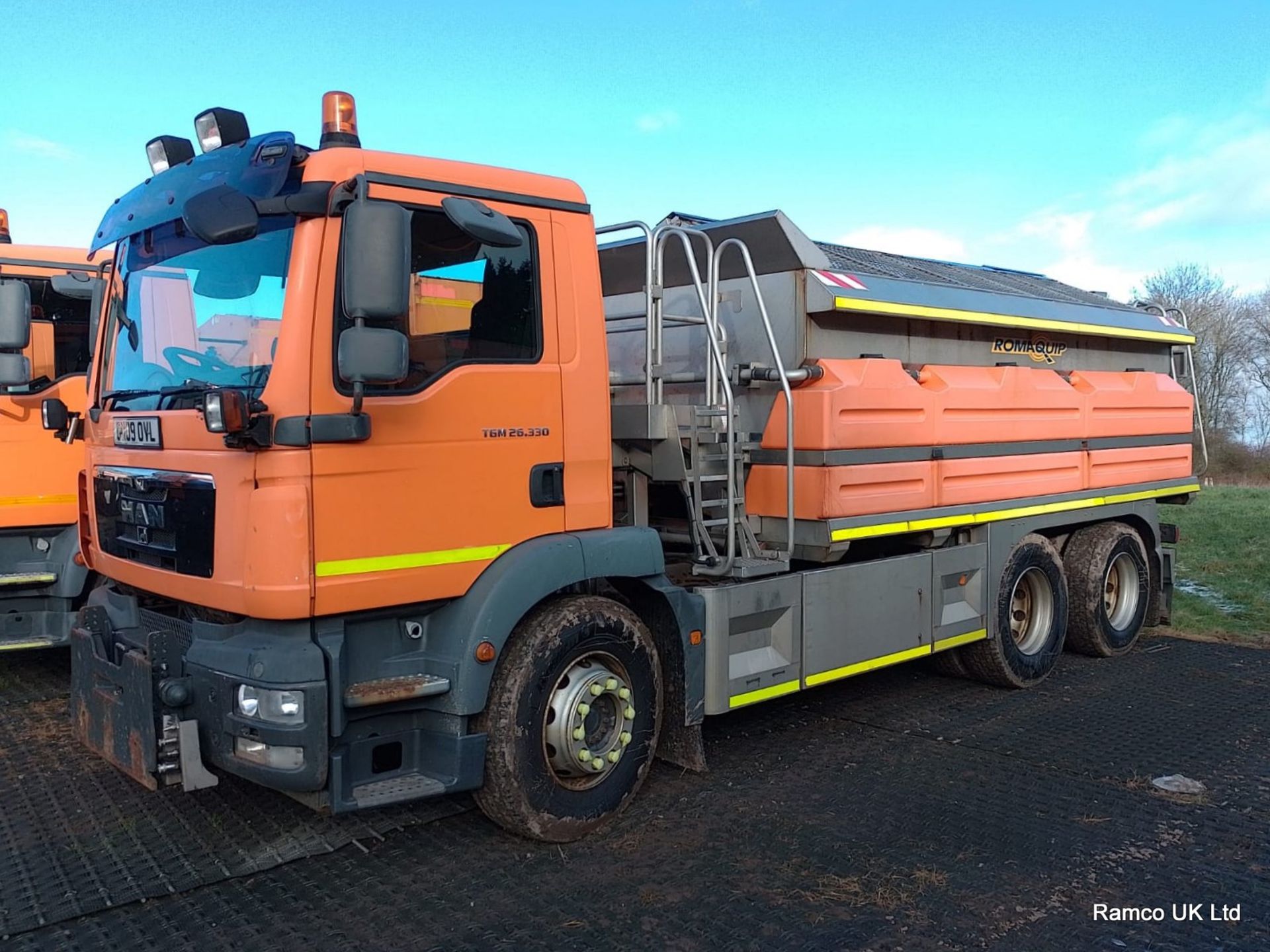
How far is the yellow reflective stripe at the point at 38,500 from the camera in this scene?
21.4 feet

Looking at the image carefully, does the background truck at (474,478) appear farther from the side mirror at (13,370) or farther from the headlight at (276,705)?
the side mirror at (13,370)

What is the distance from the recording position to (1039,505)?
686 cm

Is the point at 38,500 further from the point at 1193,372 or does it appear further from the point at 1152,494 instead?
the point at 1193,372

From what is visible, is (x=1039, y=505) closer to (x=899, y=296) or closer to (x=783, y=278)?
(x=899, y=296)

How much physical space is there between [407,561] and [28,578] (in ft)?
13.0

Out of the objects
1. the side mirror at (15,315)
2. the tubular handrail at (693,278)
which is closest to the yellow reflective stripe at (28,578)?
the side mirror at (15,315)

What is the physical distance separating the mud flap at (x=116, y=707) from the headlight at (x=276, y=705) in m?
0.47

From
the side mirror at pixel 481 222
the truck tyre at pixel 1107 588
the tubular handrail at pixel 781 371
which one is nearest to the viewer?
the side mirror at pixel 481 222

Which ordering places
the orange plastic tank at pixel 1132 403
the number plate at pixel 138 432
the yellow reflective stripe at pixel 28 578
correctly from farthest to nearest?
the orange plastic tank at pixel 1132 403 → the yellow reflective stripe at pixel 28 578 → the number plate at pixel 138 432

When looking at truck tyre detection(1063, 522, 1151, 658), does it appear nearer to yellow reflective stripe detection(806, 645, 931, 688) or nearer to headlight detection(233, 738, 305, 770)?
yellow reflective stripe detection(806, 645, 931, 688)

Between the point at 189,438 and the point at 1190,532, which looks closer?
the point at 189,438

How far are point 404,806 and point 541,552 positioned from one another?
4.85 ft

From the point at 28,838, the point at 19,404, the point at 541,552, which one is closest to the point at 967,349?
the point at 541,552

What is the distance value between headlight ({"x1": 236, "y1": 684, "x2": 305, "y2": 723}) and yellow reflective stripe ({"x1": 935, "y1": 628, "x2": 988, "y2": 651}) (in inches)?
157
